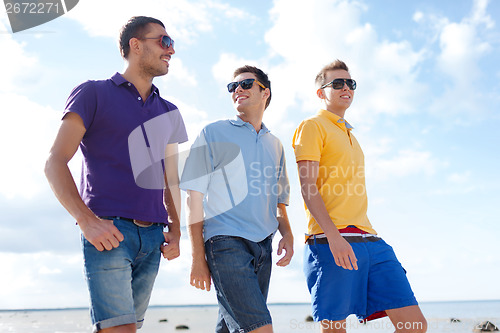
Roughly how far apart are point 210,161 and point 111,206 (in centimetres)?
102

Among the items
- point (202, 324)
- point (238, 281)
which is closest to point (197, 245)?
point (238, 281)

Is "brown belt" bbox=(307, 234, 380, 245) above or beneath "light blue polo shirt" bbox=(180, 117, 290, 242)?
beneath

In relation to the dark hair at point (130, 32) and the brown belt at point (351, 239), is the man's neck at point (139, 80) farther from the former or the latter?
the brown belt at point (351, 239)

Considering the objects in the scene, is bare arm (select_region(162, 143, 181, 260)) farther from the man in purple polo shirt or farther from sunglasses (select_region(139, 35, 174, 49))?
sunglasses (select_region(139, 35, 174, 49))

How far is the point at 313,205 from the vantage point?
363 cm

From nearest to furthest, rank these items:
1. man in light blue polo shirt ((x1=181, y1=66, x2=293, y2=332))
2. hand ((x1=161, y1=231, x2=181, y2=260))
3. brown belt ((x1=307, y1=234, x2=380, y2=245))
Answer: hand ((x1=161, y1=231, x2=181, y2=260)) < man in light blue polo shirt ((x1=181, y1=66, x2=293, y2=332)) < brown belt ((x1=307, y1=234, x2=380, y2=245))

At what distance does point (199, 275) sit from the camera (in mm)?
3336

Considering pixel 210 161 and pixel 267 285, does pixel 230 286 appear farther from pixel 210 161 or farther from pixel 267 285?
pixel 210 161

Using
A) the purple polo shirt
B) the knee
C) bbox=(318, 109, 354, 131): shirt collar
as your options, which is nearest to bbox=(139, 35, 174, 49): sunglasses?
the purple polo shirt

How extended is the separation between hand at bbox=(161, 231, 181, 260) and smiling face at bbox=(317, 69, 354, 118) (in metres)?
2.02

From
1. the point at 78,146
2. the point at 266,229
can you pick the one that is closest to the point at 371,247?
the point at 266,229

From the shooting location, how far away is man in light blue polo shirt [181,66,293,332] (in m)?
3.29

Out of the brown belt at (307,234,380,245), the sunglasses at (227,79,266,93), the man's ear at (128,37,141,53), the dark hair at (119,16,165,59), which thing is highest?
the dark hair at (119,16,165,59)

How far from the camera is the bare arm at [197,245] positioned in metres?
3.34
